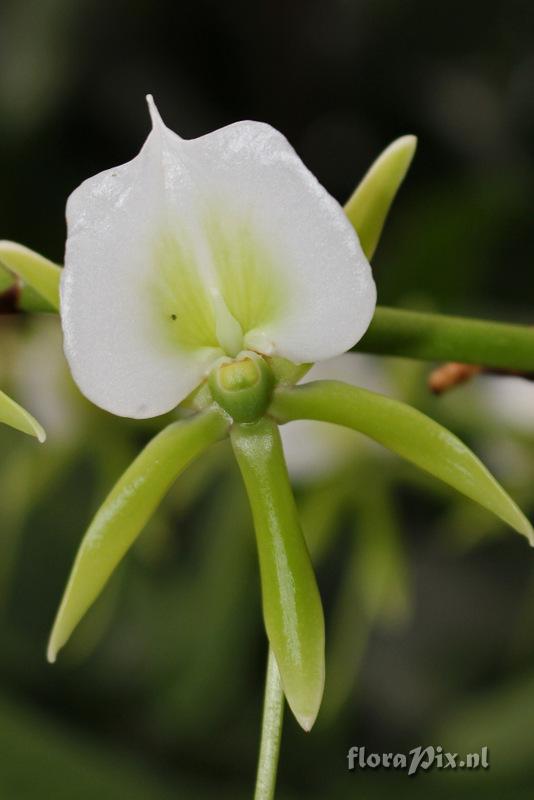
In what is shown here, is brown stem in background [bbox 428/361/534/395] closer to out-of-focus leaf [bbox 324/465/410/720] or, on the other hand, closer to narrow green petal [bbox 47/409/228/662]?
narrow green petal [bbox 47/409/228/662]

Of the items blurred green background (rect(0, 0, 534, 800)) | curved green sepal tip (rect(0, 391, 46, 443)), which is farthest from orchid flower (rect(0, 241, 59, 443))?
blurred green background (rect(0, 0, 534, 800))

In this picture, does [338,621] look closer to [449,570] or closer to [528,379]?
[449,570]

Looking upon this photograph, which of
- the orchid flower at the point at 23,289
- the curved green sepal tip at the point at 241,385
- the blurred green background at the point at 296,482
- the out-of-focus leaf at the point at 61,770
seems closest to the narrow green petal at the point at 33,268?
the orchid flower at the point at 23,289

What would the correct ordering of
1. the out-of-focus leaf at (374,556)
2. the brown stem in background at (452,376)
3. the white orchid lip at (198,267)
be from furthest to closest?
the out-of-focus leaf at (374,556) < the brown stem in background at (452,376) < the white orchid lip at (198,267)

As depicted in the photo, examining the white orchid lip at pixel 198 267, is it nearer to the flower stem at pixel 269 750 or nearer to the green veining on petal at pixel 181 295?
the green veining on petal at pixel 181 295

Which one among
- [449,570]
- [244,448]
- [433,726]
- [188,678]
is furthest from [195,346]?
[449,570]
